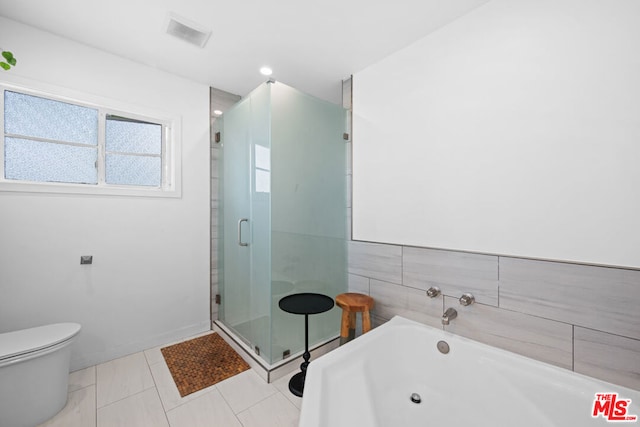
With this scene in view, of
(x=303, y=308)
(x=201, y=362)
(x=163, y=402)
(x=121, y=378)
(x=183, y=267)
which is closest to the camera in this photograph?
(x=163, y=402)

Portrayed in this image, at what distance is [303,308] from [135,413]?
3.87 ft

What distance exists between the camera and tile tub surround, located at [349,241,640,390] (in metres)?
1.21

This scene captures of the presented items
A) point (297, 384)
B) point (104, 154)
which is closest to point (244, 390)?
point (297, 384)

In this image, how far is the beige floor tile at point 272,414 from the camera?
1.54m

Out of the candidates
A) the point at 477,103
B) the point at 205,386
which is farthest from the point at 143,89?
the point at 477,103

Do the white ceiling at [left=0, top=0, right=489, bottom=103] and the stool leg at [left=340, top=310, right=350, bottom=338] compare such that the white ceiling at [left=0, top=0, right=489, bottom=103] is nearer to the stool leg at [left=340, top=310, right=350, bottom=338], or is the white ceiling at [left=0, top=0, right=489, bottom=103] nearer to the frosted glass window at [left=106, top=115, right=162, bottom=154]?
the frosted glass window at [left=106, top=115, right=162, bottom=154]

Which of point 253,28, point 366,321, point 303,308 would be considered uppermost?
point 253,28

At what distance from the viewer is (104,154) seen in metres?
2.19

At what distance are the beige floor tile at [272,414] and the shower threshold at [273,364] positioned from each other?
200 millimetres

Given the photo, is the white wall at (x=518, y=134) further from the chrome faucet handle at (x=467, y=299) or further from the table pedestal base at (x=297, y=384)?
the table pedestal base at (x=297, y=384)

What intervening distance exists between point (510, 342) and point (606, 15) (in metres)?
1.73

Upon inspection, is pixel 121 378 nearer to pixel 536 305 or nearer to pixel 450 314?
pixel 450 314

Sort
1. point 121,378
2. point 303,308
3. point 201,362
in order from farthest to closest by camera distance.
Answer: point 201,362 < point 121,378 < point 303,308

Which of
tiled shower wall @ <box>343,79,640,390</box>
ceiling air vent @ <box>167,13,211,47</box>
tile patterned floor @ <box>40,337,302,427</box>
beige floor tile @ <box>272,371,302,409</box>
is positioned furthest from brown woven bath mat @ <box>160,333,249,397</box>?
ceiling air vent @ <box>167,13,211,47</box>
